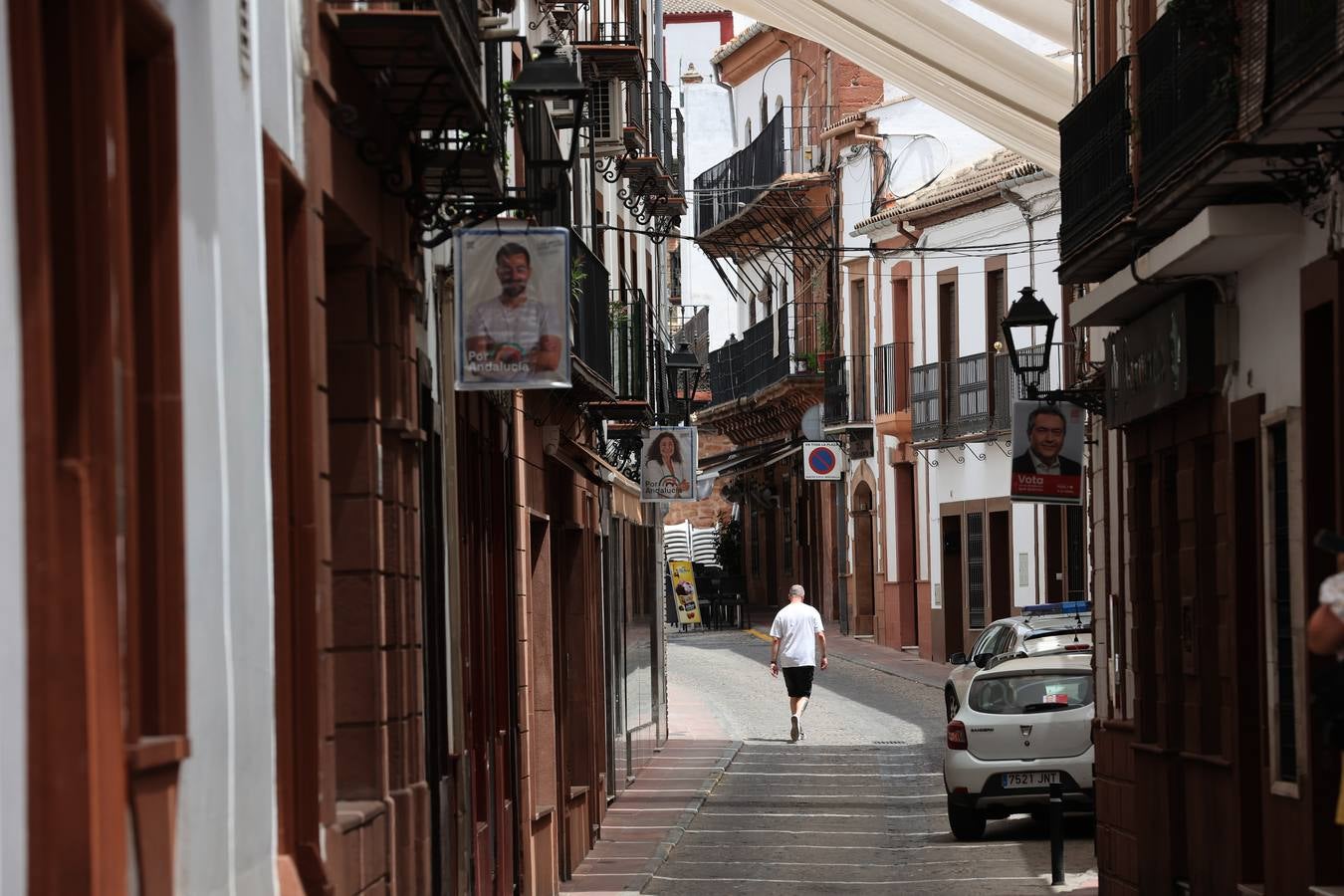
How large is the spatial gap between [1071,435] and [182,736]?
1489cm

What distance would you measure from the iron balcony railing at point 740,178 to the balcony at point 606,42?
25836 millimetres

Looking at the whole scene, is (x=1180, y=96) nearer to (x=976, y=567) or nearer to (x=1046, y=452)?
(x=1046, y=452)

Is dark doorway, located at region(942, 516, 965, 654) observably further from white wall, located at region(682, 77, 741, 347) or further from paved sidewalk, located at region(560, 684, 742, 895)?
white wall, located at region(682, 77, 741, 347)

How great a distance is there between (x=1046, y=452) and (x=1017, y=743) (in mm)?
2979

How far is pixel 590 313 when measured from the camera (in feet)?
58.1

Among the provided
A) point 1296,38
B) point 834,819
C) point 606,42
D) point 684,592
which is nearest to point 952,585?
point 684,592

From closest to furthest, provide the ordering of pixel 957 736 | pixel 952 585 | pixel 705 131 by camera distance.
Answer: pixel 957 736, pixel 952 585, pixel 705 131

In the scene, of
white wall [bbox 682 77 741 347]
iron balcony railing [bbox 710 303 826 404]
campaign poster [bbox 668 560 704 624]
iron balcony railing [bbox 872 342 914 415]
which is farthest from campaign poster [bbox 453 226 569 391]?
white wall [bbox 682 77 741 347]

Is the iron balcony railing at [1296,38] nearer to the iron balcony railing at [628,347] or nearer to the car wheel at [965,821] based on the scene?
the car wheel at [965,821]

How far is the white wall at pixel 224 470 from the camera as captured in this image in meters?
6.14

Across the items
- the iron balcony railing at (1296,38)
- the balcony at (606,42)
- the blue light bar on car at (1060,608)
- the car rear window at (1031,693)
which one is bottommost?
the car rear window at (1031,693)

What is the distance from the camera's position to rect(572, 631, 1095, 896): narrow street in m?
16.1

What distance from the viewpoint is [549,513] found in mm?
17781

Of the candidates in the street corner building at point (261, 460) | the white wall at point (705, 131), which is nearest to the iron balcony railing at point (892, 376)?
the white wall at point (705, 131)
